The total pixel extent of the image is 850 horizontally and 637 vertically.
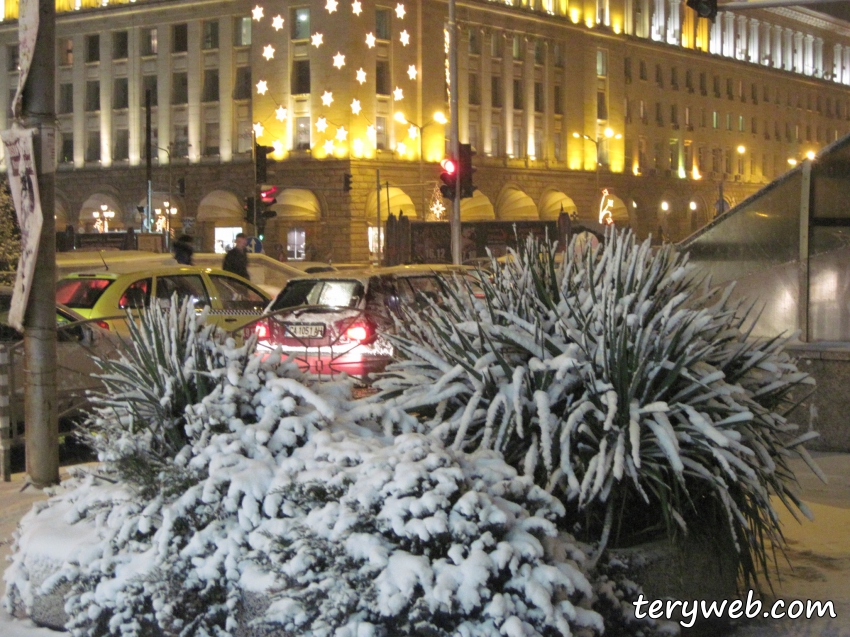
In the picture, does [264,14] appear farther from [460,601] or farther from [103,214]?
[460,601]

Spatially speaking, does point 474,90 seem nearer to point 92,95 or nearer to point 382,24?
point 382,24

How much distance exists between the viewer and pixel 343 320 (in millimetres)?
11617

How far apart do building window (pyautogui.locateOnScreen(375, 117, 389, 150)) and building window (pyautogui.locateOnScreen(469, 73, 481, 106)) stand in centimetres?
697

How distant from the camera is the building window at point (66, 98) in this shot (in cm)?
7106

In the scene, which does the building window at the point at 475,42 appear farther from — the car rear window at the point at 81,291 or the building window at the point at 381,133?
the car rear window at the point at 81,291

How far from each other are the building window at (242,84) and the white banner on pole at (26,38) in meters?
59.0

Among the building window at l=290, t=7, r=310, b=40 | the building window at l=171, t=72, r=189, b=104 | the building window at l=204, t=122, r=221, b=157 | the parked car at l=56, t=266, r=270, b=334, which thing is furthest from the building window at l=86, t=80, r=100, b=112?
the parked car at l=56, t=266, r=270, b=334

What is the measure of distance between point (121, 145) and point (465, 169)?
1836 inches

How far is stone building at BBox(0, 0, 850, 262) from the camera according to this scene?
62531 mm

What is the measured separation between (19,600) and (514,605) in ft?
7.96

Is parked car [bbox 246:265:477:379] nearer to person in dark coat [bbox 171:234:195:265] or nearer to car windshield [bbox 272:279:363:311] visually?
car windshield [bbox 272:279:363:311]

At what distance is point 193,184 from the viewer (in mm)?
66250

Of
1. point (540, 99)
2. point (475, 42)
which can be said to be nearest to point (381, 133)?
point (475, 42)

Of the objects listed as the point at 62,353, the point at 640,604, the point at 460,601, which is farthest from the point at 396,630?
the point at 62,353
